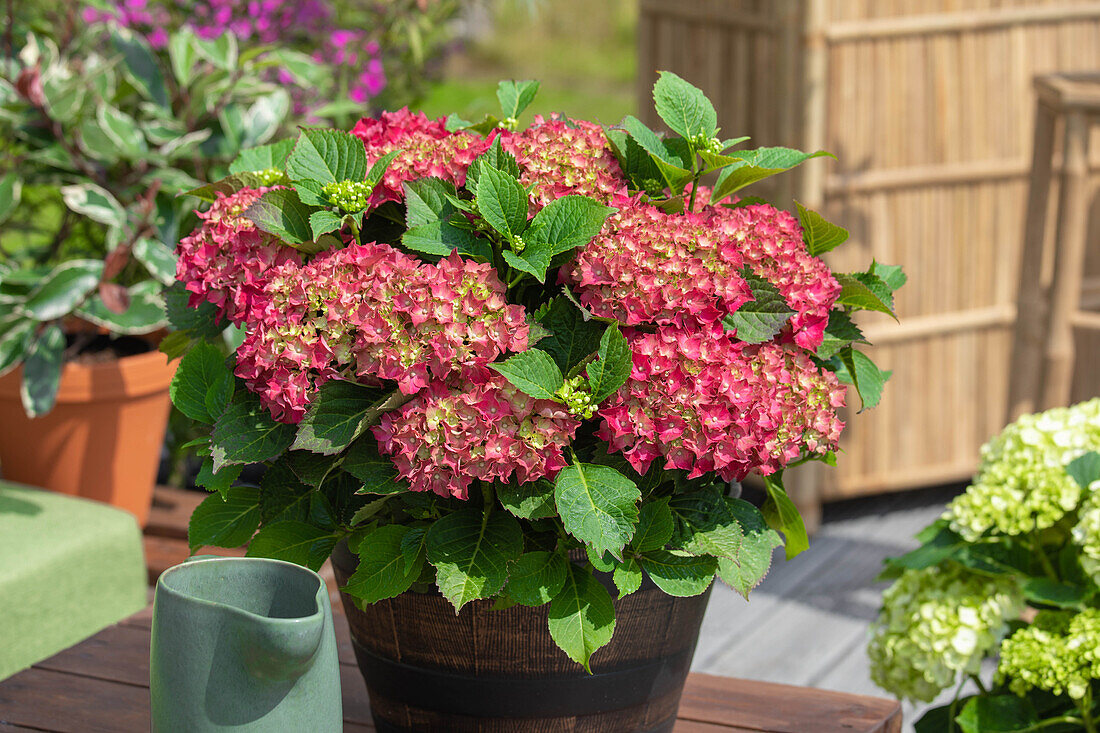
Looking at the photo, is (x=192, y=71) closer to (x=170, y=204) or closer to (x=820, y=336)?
(x=170, y=204)

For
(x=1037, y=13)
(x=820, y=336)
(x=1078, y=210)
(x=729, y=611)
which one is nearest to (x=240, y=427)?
(x=820, y=336)

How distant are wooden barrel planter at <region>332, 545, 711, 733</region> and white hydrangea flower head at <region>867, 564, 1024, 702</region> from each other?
20.0 inches

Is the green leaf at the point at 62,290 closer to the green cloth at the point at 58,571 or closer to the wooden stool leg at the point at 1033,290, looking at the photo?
the green cloth at the point at 58,571

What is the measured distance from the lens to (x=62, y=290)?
1.67 m

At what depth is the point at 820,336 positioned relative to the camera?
0.78 metres

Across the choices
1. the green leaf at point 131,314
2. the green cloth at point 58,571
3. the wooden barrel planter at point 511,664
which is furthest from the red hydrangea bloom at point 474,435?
the green leaf at point 131,314

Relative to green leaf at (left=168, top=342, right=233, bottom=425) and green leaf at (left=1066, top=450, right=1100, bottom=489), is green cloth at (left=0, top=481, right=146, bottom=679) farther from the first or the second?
green leaf at (left=1066, top=450, right=1100, bottom=489)

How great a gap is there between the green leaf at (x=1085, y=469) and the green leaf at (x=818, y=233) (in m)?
0.51

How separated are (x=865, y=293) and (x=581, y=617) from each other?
0.30 meters

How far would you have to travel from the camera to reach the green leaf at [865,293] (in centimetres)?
81

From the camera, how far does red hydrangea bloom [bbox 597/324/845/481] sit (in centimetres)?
70

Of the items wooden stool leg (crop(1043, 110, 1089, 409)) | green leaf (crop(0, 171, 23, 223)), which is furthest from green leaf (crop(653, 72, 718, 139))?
wooden stool leg (crop(1043, 110, 1089, 409))

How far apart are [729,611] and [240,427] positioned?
5.91 ft

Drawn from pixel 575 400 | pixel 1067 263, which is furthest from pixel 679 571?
pixel 1067 263
